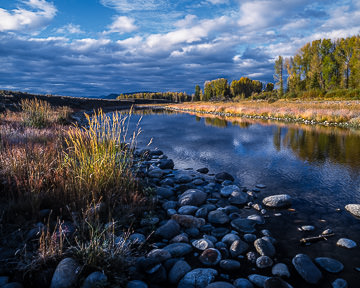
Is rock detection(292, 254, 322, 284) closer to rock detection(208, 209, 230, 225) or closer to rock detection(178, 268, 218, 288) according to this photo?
rock detection(178, 268, 218, 288)

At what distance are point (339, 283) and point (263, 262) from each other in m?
0.78

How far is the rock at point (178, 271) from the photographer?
2594mm

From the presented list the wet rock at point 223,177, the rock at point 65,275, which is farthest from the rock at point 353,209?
the rock at point 65,275

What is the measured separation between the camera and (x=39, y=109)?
12.1 meters

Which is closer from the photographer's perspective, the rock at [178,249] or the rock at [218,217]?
the rock at [178,249]

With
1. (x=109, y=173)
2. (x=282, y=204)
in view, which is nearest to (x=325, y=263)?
(x=282, y=204)

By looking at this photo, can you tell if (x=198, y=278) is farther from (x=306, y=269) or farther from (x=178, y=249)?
(x=306, y=269)

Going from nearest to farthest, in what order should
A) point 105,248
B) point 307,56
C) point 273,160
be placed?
point 105,248, point 273,160, point 307,56

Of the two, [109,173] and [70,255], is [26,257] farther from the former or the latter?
[109,173]

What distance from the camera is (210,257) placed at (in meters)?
2.90

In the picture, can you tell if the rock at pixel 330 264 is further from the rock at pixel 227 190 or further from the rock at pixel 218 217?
the rock at pixel 227 190

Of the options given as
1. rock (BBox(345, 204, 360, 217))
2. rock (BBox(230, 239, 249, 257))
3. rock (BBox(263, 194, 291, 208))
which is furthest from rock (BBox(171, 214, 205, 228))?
rock (BBox(345, 204, 360, 217))

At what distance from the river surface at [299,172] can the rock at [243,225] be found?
1.00 ft

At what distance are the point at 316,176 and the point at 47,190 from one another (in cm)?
633
